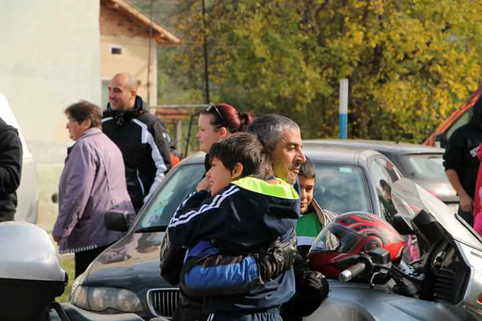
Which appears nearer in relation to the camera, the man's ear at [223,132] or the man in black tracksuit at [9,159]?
the man's ear at [223,132]

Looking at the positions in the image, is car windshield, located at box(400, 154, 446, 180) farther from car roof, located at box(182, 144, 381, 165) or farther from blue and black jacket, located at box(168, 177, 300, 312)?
blue and black jacket, located at box(168, 177, 300, 312)

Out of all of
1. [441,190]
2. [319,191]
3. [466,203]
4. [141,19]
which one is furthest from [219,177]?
[141,19]

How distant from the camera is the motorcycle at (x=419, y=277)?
10.7 feet

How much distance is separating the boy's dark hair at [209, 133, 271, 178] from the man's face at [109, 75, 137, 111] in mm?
4082

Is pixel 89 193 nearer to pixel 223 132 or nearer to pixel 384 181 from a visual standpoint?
pixel 384 181

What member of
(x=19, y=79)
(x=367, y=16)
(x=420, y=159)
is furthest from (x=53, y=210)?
(x=367, y=16)

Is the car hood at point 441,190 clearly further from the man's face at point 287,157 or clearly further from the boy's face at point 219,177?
the boy's face at point 219,177

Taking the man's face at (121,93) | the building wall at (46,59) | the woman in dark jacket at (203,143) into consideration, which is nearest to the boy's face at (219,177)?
the woman in dark jacket at (203,143)

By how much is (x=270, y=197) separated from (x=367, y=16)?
19.1 meters

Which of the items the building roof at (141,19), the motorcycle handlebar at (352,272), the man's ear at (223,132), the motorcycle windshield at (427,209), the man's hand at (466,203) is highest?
the building roof at (141,19)

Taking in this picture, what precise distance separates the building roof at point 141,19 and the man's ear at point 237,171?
1099 inches

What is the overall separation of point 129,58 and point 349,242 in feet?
107

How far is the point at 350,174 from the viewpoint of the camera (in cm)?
575

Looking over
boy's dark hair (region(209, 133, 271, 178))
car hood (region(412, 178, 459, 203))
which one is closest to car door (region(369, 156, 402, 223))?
boy's dark hair (region(209, 133, 271, 178))
